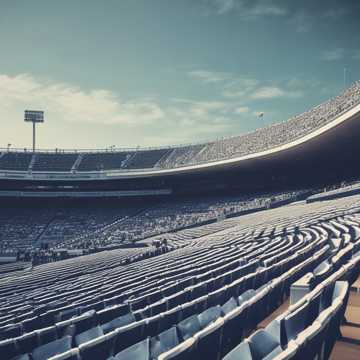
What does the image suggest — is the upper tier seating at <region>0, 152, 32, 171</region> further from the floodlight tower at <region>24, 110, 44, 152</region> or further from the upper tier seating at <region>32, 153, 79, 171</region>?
the floodlight tower at <region>24, 110, 44, 152</region>

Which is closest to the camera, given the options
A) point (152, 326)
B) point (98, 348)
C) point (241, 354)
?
point (241, 354)

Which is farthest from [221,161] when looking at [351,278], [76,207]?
[351,278]

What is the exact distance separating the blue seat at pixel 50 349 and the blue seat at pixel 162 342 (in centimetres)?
104

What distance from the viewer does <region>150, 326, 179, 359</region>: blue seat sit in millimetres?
3486

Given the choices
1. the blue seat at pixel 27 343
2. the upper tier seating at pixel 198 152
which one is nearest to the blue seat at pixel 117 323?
the blue seat at pixel 27 343

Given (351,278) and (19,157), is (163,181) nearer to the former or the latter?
(19,157)

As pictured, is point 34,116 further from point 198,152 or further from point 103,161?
point 198,152

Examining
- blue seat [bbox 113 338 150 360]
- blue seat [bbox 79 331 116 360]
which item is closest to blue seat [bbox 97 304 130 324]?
blue seat [bbox 79 331 116 360]

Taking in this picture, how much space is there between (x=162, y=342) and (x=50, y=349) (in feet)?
3.89

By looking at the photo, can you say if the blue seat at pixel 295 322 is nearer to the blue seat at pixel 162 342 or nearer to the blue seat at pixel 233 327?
the blue seat at pixel 233 327

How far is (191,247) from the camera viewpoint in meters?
17.3

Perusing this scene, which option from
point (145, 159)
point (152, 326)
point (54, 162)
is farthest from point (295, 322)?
point (54, 162)

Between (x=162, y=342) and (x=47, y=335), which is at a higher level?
(x=162, y=342)

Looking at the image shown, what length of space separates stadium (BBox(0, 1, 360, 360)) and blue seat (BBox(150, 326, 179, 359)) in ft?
0.04
